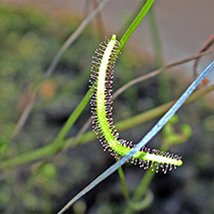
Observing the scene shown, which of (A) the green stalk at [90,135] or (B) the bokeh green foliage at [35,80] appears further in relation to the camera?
(B) the bokeh green foliage at [35,80]

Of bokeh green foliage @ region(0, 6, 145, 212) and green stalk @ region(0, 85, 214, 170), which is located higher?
bokeh green foliage @ region(0, 6, 145, 212)

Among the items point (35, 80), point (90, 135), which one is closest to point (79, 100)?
point (35, 80)

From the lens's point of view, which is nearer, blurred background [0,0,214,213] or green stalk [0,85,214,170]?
green stalk [0,85,214,170]

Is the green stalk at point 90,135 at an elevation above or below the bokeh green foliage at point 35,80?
below

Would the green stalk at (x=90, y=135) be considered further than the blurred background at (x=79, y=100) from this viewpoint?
No

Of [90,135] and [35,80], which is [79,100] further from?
[90,135]

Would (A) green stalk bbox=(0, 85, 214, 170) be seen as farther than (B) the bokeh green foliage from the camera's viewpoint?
No

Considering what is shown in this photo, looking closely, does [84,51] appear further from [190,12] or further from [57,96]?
[190,12]

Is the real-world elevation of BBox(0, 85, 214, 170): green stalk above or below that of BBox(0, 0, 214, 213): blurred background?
below
